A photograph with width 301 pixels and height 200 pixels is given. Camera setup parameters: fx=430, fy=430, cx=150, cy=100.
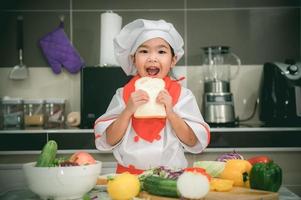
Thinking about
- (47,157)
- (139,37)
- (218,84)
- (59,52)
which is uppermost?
(59,52)

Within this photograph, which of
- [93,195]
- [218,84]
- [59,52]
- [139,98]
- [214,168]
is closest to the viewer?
[93,195]

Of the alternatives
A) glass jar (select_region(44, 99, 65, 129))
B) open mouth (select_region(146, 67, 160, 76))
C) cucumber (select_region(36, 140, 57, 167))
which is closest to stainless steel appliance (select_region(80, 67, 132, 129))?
glass jar (select_region(44, 99, 65, 129))

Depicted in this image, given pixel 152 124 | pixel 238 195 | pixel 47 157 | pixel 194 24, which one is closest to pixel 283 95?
pixel 194 24

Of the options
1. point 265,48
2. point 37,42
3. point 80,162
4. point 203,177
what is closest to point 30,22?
point 37,42

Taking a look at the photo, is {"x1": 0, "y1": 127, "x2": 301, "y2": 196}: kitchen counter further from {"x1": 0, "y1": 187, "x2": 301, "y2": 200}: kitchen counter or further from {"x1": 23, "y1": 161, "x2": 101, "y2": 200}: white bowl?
{"x1": 23, "y1": 161, "x2": 101, "y2": 200}: white bowl

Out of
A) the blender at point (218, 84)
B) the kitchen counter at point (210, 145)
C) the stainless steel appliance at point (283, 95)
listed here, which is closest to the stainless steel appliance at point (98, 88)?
the kitchen counter at point (210, 145)

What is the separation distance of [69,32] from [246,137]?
137 cm

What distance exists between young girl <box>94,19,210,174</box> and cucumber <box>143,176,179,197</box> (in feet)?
1.29

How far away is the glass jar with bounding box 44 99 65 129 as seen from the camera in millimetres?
2717

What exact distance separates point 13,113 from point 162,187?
1.95 metres

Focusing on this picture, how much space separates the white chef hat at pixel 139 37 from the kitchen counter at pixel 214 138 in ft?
3.41

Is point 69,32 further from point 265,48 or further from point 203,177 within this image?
point 203,177

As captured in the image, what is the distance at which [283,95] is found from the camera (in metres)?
2.54

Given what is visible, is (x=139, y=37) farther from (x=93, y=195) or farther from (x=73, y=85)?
(x=73, y=85)
